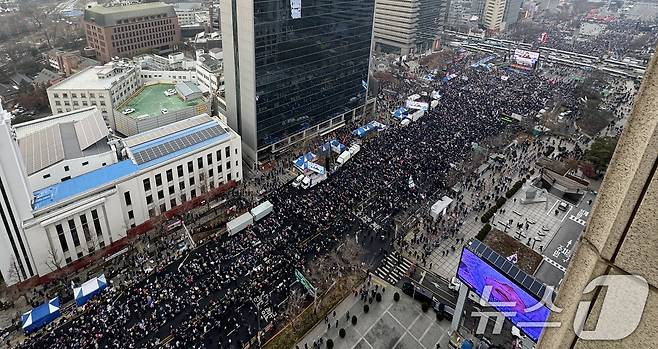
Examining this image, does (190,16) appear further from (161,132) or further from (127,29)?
(161,132)

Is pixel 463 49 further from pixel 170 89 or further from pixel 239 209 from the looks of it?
pixel 239 209

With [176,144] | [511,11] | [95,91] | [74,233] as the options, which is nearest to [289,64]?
[176,144]

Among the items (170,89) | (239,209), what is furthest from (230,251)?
(170,89)

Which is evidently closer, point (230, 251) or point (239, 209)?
point (230, 251)

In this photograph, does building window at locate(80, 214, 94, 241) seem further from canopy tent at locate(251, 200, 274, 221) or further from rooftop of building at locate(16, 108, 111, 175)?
canopy tent at locate(251, 200, 274, 221)

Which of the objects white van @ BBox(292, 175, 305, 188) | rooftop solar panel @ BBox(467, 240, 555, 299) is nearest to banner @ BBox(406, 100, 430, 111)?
white van @ BBox(292, 175, 305, 188)
